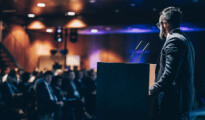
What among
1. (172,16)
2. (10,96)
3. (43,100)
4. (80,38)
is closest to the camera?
(172,16)

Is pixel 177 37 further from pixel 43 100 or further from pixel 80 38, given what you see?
pixel 80 38

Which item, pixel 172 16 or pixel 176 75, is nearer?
pixel 176 75

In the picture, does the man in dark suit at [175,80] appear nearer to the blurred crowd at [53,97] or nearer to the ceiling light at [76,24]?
the blurred crowd at [53,97]

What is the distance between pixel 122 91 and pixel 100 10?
29.5 ft

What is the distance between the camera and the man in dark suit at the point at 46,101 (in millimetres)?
4621

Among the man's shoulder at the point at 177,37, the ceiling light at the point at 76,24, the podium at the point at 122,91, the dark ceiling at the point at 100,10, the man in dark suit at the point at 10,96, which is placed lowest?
the man in dark suit at the point at 10,96

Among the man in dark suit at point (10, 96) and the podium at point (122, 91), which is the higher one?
the podium at point (122, 91)

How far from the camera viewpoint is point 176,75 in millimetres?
1494

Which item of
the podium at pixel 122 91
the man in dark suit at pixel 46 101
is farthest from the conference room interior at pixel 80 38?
the podium at pixel 122 91

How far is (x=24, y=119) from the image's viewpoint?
19.6 feet

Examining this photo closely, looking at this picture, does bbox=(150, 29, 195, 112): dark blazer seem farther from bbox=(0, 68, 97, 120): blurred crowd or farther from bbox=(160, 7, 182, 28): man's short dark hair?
bbox=(0, 68, 97, 120): blurred crowd

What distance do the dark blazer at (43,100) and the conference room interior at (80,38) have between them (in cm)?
48

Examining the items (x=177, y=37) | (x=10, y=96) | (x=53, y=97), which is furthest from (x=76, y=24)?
(x=177, y=37)

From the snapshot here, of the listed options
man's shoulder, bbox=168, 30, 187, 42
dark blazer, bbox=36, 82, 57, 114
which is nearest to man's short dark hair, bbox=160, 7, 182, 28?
man's shoulder, bbox=168, 30, 187, 42
